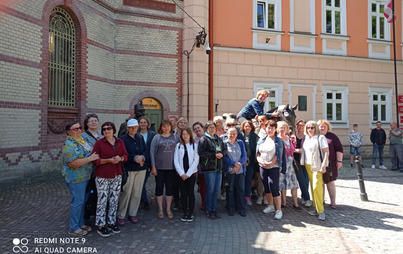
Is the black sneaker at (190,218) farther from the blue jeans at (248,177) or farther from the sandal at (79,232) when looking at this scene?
the sandal at (79,232)

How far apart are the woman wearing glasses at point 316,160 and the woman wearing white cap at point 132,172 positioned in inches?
125

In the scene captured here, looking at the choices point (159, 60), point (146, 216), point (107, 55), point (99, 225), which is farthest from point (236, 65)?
point (99, 225)

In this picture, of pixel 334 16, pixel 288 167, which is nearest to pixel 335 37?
pixel 334 16

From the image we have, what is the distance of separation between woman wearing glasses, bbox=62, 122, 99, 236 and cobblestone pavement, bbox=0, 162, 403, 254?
0.34 meters

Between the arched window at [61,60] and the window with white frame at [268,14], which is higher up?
the window with white frame at [268,14]

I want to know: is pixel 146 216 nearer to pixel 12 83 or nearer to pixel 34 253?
pixel 34 253

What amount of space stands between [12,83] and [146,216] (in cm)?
551

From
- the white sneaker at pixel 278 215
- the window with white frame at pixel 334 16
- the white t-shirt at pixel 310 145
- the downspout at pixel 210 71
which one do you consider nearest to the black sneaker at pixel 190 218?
the white sneaker at pixel 278 215

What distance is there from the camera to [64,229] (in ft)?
15.5

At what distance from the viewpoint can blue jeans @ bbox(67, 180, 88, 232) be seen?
14.4ft

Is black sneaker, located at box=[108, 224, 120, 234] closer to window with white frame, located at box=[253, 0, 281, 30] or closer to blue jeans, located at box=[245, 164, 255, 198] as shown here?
blue jeans, located at box=[245, 164, 255, 198]

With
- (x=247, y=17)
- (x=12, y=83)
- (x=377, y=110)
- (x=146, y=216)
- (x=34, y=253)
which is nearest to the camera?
(x=34, y=253)

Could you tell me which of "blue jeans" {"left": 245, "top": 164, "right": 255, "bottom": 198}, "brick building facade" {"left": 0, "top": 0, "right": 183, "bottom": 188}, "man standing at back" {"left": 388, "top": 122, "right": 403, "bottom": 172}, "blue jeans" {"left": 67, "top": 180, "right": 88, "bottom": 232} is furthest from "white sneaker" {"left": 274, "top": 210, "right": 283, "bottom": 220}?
"man standing at back" {"left": 388, "top": 122, "right": 403, "bottom": 172}

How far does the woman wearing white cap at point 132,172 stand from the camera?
→ 196 inches
